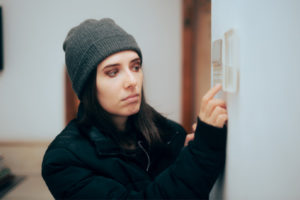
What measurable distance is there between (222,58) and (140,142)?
1.67ft

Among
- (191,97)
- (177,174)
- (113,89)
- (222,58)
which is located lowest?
(191,97)

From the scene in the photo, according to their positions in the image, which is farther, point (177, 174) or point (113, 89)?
point (113, 89)

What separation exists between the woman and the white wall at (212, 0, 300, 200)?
0.34ft

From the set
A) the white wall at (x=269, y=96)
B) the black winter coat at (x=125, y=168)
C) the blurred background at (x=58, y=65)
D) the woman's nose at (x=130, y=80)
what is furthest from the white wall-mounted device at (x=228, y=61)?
the blurred background at (x=58, y=65)

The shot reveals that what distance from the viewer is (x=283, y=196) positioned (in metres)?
0.43

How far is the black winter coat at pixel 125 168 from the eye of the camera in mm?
560

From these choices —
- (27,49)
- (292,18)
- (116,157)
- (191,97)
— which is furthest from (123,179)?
(27,49)

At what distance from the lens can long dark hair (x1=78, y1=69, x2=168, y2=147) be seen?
32.6 inches

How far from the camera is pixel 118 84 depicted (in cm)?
75

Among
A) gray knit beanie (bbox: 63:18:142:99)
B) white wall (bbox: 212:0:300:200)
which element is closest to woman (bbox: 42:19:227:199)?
gray knit beanie (bbox: 63:18:142:99)

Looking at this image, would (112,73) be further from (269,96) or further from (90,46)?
(269,96)

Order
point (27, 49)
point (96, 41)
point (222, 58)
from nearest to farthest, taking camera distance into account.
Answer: point (222, 58), point (96, 41), point (27, 49)

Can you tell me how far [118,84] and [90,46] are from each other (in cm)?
19

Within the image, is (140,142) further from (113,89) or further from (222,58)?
(222,58)
